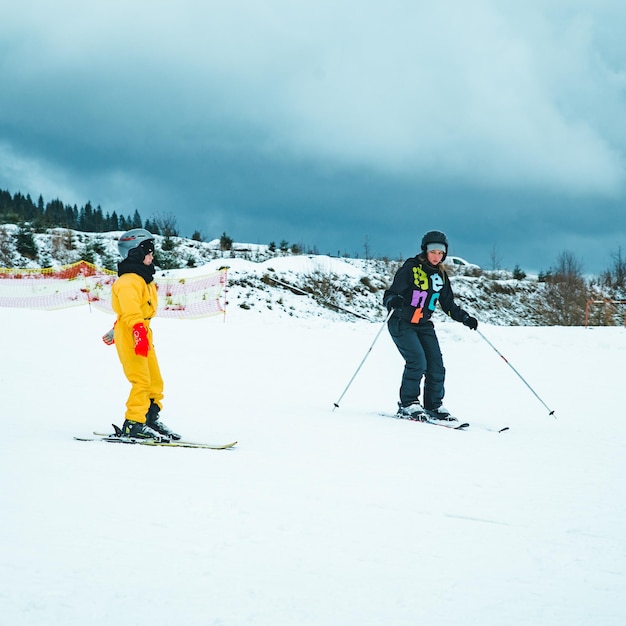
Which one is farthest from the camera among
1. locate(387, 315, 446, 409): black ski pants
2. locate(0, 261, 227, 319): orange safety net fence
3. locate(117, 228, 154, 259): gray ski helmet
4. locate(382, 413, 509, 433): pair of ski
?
locate(0, 261, 227, 319): orange safety net fence

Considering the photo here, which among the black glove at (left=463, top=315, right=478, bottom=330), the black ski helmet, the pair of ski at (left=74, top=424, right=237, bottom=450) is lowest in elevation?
the pair of ski at (left=74, top=424, right=237, bottom=450)

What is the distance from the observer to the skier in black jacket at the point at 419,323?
→ 6.60 meters

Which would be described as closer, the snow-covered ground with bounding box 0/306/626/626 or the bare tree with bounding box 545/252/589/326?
the snow-covered ground with bounding box 0/306/626/626

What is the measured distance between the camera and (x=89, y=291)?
21922 mm

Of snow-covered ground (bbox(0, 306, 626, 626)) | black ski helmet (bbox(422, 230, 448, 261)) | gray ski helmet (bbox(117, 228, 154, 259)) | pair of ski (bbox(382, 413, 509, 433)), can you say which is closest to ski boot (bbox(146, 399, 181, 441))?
snow-covered ground (bbox(0, 306, 626, 626))

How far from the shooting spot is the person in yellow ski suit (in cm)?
480

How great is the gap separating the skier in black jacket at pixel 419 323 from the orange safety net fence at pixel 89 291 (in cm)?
1379

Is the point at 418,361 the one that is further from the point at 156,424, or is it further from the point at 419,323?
the point at 156,424

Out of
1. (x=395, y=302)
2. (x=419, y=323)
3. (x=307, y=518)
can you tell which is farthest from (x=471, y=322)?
(x=307, y=518)

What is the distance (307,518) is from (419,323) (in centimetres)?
404

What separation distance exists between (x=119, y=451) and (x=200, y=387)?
3949 mm

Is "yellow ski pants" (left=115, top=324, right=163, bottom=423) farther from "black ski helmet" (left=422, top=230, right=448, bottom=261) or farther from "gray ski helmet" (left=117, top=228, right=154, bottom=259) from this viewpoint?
"black ski helmet" (left=422, top=230, right=448, bottom=261)

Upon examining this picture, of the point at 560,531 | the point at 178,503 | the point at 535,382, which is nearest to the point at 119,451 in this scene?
the point at 178,503

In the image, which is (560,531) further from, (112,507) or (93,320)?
(93,320)
